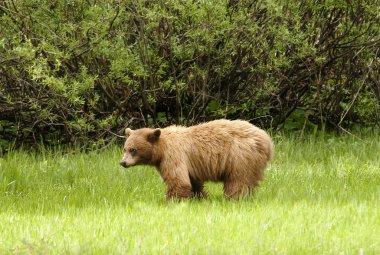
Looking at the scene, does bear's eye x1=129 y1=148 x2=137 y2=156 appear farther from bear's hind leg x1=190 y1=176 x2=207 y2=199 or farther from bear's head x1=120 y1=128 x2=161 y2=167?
bear's hind leg x1=190 y1=176 x2=207 y2=199

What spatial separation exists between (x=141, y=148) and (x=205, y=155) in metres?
0.75

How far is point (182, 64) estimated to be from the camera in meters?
12.8

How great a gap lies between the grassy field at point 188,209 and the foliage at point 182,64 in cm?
117

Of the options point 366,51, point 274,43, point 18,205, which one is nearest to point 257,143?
point 18,205

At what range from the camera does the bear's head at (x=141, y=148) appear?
28.3 feet

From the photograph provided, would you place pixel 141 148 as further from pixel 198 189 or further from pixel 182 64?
pixel 182 64

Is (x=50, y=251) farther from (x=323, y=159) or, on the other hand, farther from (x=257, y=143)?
(x=323, y=159)

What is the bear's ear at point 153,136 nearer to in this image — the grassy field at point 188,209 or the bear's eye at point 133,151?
the bear's eye at point 133,151

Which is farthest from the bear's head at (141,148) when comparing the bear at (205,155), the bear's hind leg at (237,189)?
the bear's hind leg at (237,189)

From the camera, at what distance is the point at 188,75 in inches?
510

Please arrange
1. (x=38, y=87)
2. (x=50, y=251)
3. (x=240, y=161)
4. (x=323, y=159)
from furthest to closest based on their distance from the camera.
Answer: (x=38, y=87), (x=323, y=159), (x=240, y=161), (x=50, y=251)

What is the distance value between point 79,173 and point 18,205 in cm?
169

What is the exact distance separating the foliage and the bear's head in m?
2.03

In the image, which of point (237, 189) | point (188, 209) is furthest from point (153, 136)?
point (188, 209)
